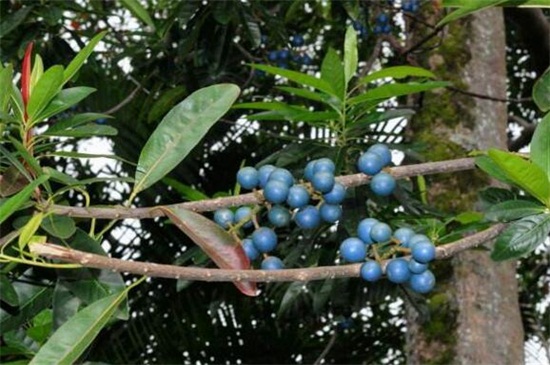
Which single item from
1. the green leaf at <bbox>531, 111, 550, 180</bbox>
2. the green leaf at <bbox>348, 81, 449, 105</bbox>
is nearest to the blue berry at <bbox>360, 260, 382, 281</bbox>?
the green leaf at <bbox>531, 111, 550, 180</bbox>

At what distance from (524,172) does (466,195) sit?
1133 millimetres

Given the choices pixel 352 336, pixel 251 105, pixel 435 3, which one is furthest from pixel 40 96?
pixel 352 336

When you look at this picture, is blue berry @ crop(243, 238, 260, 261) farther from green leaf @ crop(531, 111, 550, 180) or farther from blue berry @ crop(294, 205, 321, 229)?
green leaf @ crop(531, 111, 550, 180)

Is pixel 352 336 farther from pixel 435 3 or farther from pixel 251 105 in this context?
pixel 251 105

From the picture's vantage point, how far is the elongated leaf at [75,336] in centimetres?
90

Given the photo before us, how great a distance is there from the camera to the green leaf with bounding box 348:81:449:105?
1.34 meters

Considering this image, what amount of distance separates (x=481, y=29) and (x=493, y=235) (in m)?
1.35

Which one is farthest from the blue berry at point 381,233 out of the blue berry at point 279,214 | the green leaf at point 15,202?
the green leaf at point 15,202

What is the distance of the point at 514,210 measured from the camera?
1.10m

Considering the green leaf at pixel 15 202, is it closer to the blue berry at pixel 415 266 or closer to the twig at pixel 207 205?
the twig at pixel 207 205

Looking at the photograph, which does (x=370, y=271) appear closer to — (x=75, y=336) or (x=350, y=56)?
(x=75, y=336)

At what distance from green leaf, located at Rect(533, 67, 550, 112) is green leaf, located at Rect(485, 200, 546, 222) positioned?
0.41 ft

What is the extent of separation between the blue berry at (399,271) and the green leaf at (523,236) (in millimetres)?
113

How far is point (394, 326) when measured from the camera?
10.7 ft
